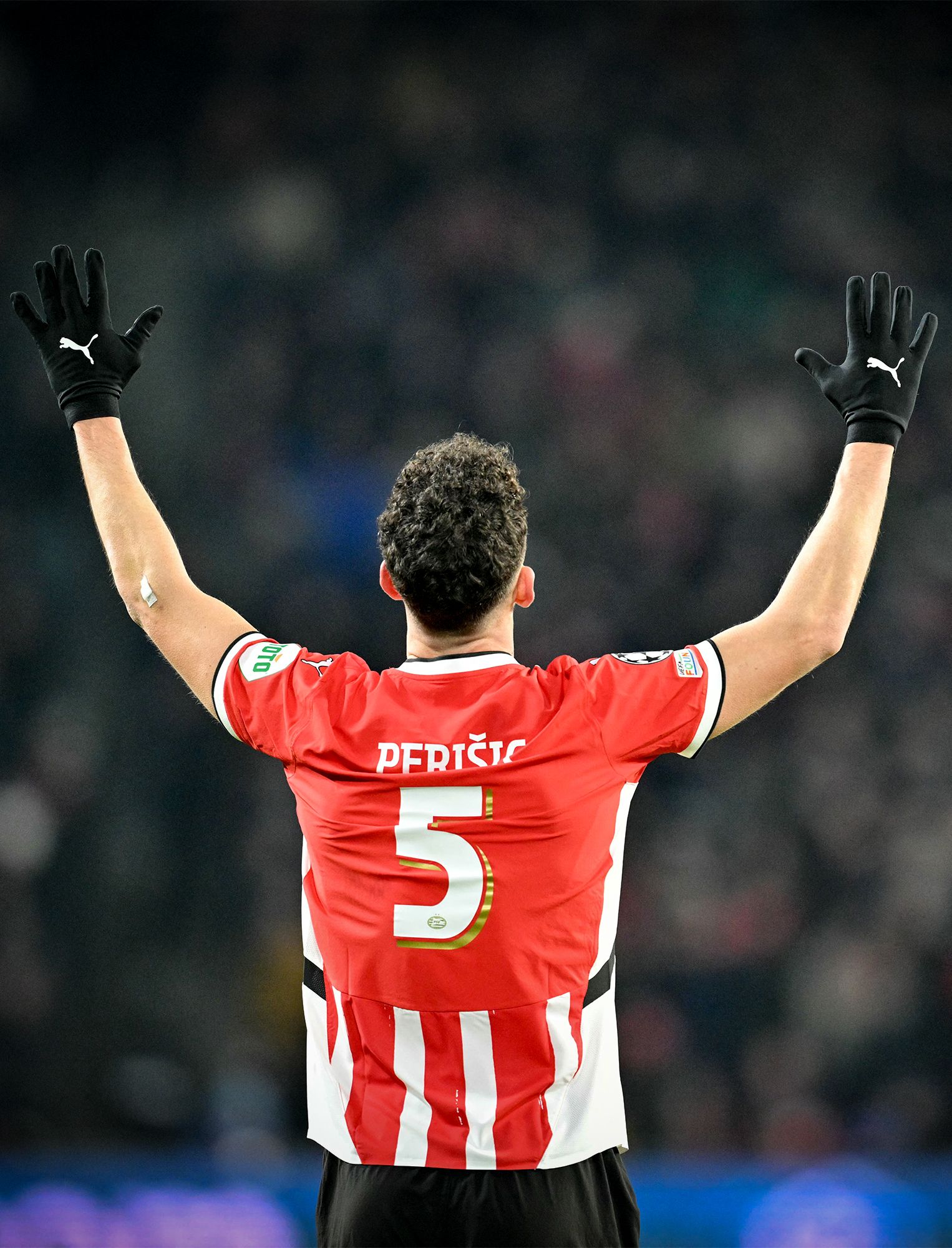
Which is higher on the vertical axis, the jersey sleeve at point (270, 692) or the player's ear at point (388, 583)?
the player's ear at point (388, 583)

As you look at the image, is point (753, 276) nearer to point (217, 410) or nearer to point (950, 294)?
point (950, 294)

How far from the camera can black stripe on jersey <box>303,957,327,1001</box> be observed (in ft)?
5.38

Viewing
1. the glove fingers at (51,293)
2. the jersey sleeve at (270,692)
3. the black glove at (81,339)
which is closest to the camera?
the jersey sleeve at (270,692)

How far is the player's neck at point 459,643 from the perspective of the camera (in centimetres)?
166

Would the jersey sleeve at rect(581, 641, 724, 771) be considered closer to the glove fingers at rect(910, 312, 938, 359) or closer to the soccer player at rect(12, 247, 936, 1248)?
the soccer player at rect(12, 247, 936, 1248)

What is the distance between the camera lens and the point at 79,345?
1.97m

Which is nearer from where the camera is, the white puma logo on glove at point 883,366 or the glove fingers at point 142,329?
the white puma logo on glove at point 883,366

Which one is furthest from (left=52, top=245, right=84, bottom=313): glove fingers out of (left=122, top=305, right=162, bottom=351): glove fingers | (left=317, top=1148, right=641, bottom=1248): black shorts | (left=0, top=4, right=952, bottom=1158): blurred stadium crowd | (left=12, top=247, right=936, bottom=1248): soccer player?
(left=0, top=4, right=952, bottom=1158): blurred stadium crowd

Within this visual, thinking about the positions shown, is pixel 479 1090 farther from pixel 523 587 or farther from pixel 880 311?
pixel 880 311

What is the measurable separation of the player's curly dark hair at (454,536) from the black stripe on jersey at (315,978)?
1.77 ft

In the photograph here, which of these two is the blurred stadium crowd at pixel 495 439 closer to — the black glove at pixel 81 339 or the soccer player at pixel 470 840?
the black glove at pixel 81 339

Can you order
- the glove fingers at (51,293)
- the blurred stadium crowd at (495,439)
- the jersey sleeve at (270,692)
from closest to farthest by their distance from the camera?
the jersey sleeve at (270,692)
the glove fingers at (51,293)
the blurred stadium crowd at (495,439)

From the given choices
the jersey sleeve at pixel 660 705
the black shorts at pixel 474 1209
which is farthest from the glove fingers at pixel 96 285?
the black shorts at pixel 474 1209

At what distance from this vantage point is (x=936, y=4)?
19.3 ft
